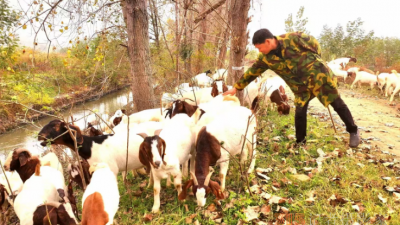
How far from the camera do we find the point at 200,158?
3520 millimetres

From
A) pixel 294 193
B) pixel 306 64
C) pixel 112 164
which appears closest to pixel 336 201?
pixel 294 193

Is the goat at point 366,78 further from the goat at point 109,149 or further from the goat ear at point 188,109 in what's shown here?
the goat at point 109,149

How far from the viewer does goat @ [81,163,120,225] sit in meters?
2.55

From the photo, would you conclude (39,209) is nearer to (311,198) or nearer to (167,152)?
(167,152)

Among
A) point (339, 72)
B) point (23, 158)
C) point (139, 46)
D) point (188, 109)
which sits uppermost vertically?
point (139, 46)

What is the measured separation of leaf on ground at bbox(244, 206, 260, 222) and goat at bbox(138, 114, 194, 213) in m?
1.05

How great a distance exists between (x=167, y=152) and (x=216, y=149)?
75 cm

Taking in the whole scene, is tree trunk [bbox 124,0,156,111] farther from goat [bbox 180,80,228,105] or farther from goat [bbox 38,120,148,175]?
goat [bbox 38,120,148,175]

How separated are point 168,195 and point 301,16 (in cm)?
2192

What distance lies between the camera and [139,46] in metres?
5.87

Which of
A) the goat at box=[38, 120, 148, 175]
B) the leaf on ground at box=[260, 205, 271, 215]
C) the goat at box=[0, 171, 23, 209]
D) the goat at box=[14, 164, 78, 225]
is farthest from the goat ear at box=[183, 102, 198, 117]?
the goat at box=[0, 171, 23, 209]

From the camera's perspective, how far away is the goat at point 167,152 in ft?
10.6

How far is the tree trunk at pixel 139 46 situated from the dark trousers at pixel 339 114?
3.81 metres

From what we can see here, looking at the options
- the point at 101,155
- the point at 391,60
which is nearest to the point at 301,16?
the point at 391,60
